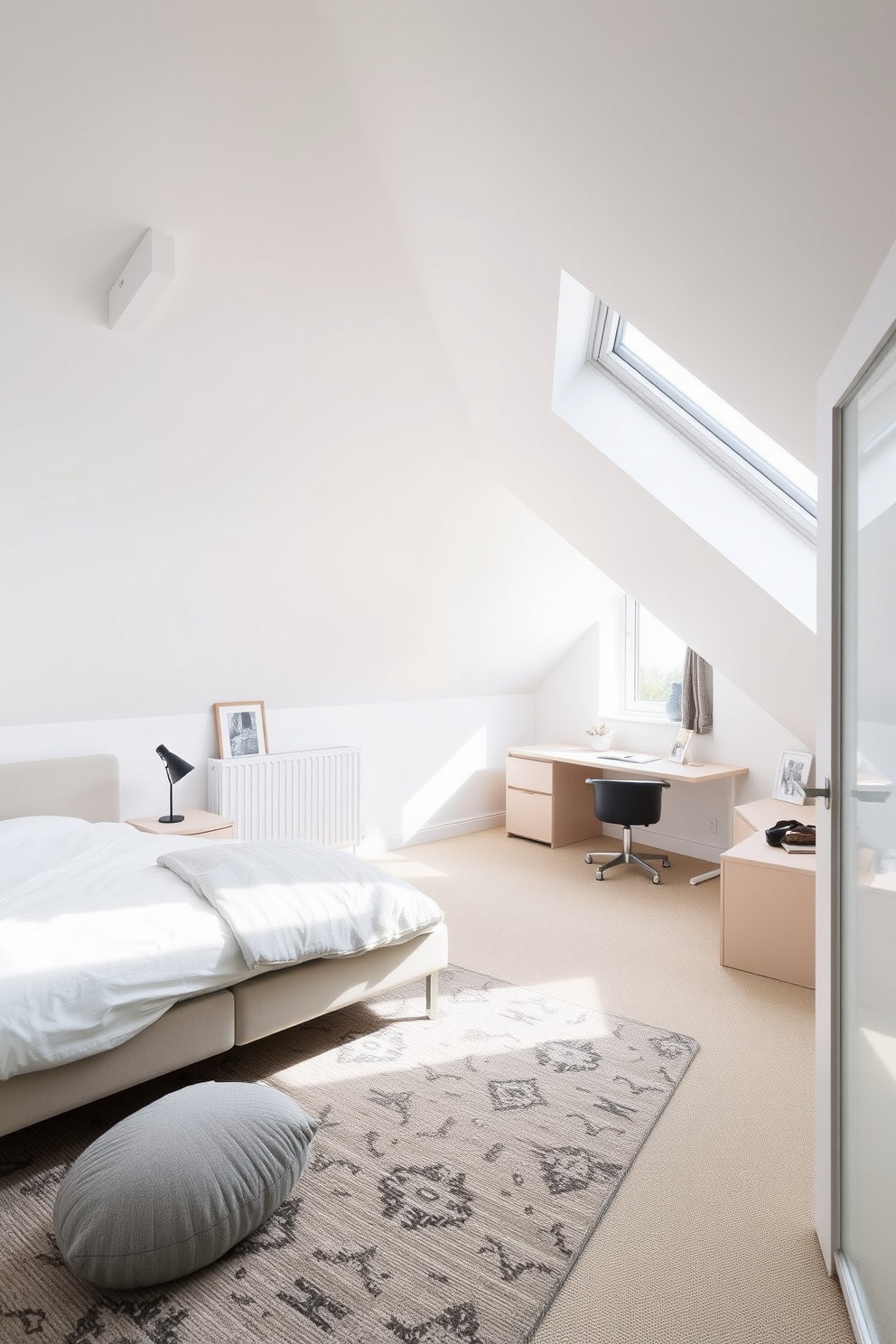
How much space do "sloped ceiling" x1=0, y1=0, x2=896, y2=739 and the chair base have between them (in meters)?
1.29

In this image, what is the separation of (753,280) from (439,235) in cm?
122

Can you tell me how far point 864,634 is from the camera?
1548 millimetres

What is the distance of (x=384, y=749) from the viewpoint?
19.0 feet

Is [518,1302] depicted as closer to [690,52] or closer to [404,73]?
[690,52]

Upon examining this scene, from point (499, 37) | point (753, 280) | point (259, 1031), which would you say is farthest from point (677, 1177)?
point (499, 37)

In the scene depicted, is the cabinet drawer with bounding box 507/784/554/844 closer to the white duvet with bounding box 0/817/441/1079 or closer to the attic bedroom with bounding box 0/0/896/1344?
the attic bedroom with bounding box 0/0/896/1344

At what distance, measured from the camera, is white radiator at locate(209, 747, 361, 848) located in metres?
4.81

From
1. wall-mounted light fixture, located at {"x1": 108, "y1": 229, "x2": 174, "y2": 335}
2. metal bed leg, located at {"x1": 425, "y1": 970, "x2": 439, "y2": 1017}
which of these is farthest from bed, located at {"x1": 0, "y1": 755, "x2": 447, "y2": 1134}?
wall-mounted light fixture, located at {"x1": 108, "y1": 229, "x2": 174, "y2": 335}

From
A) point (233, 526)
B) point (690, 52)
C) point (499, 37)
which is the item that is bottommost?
point (233, 526)

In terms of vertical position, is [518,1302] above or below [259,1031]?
below

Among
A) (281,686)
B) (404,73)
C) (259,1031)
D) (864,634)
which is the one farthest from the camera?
(281,686)

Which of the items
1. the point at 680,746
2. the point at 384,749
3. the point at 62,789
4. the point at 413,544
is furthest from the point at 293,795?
the point at 680,746

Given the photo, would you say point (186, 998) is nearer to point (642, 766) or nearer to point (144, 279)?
point (144, 279)

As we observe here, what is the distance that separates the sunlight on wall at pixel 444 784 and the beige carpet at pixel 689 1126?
1.03 meters
